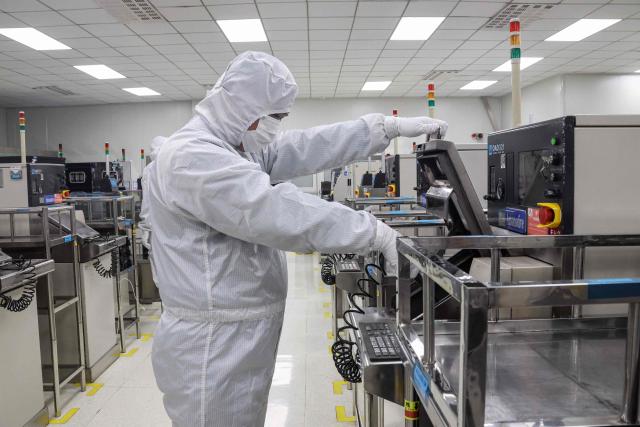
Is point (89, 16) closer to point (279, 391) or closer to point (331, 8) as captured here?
point (331, 8)

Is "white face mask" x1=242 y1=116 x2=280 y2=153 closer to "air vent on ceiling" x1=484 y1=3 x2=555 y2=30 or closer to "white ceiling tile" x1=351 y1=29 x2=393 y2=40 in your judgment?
"air vent on ceiling" x1=484 y1=3 x2=555 y2=30

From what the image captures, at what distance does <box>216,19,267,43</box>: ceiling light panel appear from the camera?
553cm

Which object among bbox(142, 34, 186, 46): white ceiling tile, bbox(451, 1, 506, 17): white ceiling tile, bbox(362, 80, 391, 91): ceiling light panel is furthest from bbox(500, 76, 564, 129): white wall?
bbox(142, 34, 186, 46): white ceiling tile

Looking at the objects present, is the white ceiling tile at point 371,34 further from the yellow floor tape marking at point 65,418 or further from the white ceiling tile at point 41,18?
the yellow floor tape marking at point 65,418

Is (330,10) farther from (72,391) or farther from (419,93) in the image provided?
(419,93)

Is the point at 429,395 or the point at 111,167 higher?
the point at 111,167

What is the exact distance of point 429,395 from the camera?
3.00ft

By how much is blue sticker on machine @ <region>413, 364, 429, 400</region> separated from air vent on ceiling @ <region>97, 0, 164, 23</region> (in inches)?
196

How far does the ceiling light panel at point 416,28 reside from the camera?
5.59 metres

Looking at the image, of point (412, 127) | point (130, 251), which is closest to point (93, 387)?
point (130, 251)

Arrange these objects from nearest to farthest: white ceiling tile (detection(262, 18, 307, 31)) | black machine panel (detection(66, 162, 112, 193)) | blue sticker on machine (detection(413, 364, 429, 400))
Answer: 1. blue sticker on machine (detection(413, 364, 429, 400))
2. white ceiling tile (detection(262, 18, 307, 31))
3. black machine panel (detection(66, 162, 112, 193))

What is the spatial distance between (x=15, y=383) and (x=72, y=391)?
0.78m

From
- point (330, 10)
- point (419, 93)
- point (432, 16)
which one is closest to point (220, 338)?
point (330, 10)

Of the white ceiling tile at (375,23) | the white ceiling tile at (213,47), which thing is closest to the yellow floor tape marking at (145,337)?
the white ceiling tile at (213,47)
